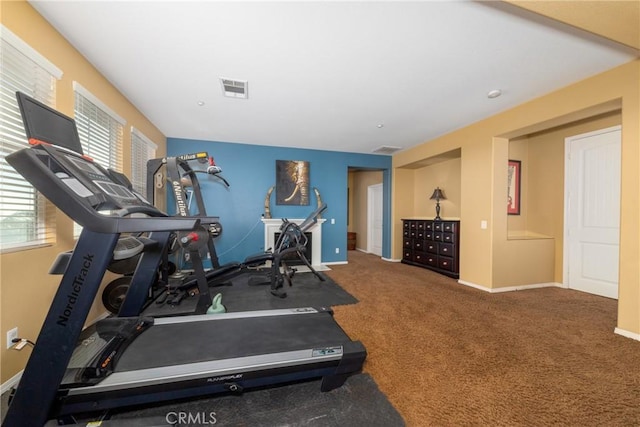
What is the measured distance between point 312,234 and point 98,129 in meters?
3.45

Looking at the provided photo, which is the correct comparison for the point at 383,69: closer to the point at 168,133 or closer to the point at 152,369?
the point at 152,369

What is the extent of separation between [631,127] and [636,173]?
42 centimetres

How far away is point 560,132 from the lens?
11.2 feet

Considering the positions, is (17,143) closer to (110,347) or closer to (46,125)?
(46,125)

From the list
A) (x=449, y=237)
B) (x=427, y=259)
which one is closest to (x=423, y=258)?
(x=427, y=259)

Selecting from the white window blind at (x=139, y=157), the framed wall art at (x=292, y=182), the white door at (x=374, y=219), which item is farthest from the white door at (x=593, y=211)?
the white window blind at (x=139, y=157)

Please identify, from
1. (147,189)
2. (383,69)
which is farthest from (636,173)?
(147,189)

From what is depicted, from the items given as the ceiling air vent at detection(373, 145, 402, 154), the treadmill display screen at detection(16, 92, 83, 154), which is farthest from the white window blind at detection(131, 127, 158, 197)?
the ceiling air vent at detection(373, 145, 402, 154)

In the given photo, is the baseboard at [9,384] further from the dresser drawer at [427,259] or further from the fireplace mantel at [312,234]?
the dresser drawer at [427,259]

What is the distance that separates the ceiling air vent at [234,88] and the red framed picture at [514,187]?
430cm

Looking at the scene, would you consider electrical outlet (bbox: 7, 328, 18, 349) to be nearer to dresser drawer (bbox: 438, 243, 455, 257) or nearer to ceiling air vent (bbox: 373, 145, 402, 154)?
dresser drawer (bbox: 438, 243, 455, 257)

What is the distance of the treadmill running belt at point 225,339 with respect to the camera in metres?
1.29

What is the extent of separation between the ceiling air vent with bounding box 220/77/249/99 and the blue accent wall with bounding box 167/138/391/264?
77.5 inches

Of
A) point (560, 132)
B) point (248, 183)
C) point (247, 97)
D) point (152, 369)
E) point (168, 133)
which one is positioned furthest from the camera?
point (248, 183)
